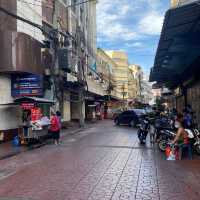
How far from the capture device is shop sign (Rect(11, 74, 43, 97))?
20734 mm

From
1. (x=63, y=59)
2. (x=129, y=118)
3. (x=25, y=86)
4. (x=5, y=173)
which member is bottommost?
(x=5, y=173)

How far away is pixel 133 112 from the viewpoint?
107ft

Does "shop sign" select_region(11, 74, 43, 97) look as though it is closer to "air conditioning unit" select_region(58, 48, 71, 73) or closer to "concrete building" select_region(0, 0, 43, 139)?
"concrete building" select_region(0, 0, 43, 139)

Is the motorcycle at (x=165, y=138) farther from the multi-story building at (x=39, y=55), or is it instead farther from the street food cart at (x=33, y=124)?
the multi-story building at (x=39, y=55)

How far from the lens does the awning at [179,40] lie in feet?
35.0

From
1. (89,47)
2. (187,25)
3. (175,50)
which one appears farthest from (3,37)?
(89,47)

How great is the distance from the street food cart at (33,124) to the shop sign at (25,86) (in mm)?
2105

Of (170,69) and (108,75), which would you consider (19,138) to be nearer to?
(170,69)

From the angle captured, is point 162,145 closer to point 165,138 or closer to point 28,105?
point 165,138

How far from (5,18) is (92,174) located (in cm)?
1317

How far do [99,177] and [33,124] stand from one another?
9294mm

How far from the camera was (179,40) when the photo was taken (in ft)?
47.1

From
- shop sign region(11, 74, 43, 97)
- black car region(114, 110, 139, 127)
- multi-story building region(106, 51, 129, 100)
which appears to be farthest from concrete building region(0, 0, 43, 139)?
multi-story building region(106, 51, 129, 100)

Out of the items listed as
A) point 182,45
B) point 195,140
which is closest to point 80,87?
point 182,45
